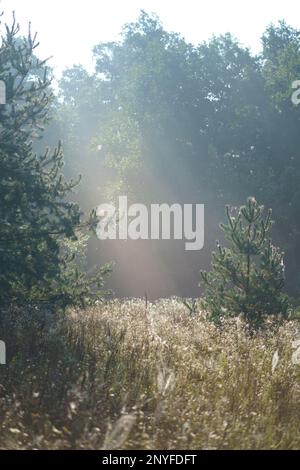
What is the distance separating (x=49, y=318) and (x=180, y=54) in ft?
93.8

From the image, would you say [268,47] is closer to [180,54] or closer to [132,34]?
[180,54]

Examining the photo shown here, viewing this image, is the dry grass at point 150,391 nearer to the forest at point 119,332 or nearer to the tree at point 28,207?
the forest at point 119,332

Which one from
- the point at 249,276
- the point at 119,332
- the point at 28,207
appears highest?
the point at 28,207

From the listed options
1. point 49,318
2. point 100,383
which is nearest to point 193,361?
point 100,383

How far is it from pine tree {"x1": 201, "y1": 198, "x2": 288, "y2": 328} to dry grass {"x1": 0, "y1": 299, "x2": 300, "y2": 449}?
1707 millimetres

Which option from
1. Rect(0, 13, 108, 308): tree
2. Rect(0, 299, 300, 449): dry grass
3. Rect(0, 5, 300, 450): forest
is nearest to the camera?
Rect(0, 299, 300, 449): dry grass

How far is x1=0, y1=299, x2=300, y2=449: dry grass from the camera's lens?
443 centimetres

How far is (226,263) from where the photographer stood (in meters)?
11.1

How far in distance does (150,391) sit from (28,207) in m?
4.37

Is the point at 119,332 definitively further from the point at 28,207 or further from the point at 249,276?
the point at 249,276

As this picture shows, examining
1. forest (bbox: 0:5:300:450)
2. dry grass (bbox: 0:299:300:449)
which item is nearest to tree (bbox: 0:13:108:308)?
forest (bbox: 0:5:300:450)

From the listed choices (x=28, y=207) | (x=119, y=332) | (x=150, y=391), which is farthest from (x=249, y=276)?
(x=150, y=391)

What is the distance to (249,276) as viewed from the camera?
1087 cm

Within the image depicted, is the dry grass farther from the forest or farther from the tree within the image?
the tree
